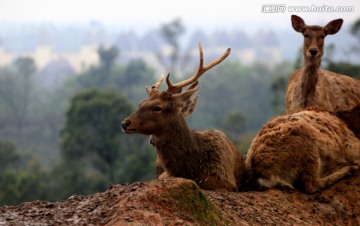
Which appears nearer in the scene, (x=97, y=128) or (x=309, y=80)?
(x=309, y=80)

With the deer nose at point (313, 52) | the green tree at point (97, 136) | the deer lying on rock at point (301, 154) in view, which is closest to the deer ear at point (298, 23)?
the deer nose at point (313, 52)

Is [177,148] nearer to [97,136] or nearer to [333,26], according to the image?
[333,26]

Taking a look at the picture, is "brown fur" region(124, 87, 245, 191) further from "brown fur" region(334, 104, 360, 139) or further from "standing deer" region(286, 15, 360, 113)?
"standing deer" region(286, 15, 360, 113)

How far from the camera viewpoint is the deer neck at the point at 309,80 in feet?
42.9

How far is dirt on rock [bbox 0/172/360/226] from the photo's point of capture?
662 cm

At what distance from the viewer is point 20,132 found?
77.8m

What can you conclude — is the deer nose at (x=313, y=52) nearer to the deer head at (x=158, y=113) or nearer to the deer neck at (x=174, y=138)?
the deer head at (x=158, y=113)

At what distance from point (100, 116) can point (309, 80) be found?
119 ft

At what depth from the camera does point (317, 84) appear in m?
13.3

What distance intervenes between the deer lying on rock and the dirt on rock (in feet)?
2.29

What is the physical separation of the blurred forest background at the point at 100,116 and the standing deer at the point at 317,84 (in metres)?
26.6

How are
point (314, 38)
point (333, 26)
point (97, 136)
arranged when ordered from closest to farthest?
1. point (314, 38)
2. point (333, 26)
3. point (97, 136)

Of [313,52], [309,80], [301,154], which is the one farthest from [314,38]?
[301,154]

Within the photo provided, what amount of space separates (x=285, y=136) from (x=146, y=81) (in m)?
85.8
